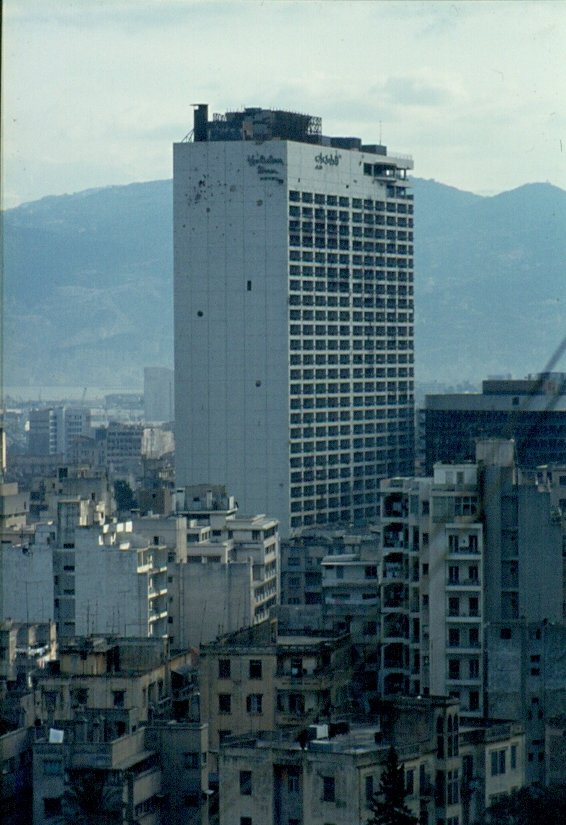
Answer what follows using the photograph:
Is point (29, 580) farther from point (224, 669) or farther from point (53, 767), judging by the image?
point (53, 767)

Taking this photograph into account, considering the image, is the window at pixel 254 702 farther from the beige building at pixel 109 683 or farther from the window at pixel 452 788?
the window at pixel 452 788

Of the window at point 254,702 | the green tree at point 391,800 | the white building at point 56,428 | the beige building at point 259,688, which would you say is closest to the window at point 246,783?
the green tree at point 391,800

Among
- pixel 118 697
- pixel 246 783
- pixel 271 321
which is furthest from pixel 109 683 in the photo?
pixel 271 321

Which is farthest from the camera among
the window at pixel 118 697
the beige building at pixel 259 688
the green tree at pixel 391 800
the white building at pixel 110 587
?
the white building at pixel 110 587

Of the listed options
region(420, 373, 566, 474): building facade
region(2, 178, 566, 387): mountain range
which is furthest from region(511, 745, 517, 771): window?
region(2, 178, 566, 387): mountain range

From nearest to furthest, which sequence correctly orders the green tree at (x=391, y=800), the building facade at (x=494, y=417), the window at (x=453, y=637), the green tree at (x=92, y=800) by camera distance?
1. the green tree at (x=391, y=800)
2. the green tree at (x=92, y=800)
3. the window at (x=453, y=637)
4. the building facade at (x=494, y=417)

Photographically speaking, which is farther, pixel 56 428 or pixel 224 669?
pixel 56 428
